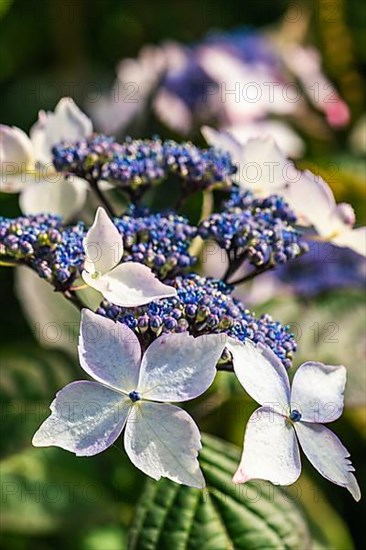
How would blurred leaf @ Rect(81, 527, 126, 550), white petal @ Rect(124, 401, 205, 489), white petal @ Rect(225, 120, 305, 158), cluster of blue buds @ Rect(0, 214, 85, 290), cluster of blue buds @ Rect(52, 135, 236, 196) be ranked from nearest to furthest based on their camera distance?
1. white petal @ Rect(124, 401, 205, 489)
2. cluster of blue buds @ Rect(0, 214, 85, 290)
3. cluster of blue buds @ Rect(52, 135, 236, 196)
4. blurred leaf @ Rect(81, 527, 126, 550)
5. white petal @ Rect(225, 120, 305, 158)

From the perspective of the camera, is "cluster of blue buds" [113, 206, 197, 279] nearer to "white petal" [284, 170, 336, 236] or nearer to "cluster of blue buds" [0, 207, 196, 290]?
"cluster of blue buds" [0, 207, 196, 290]

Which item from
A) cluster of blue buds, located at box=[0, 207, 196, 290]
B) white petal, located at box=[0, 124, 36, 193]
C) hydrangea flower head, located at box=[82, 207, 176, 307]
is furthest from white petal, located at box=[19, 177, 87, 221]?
hydrangea flower head, located at box=[82, 207, 176, 307]

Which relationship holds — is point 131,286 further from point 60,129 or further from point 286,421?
point 60,129

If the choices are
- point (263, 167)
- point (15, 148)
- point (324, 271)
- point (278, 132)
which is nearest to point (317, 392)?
point (263, 167)

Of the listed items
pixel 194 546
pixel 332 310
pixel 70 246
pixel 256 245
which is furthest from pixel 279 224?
pixel 332 310

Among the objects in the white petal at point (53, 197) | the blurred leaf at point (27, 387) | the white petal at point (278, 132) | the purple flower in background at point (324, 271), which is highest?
the white petal at point (53, 197)

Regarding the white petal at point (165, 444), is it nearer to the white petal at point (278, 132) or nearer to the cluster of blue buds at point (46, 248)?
the cluster of blue buds at point (46, 248)

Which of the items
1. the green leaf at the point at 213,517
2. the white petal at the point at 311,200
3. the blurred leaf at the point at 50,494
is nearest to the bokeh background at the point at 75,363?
the blurred leaf at the point at 50,494
